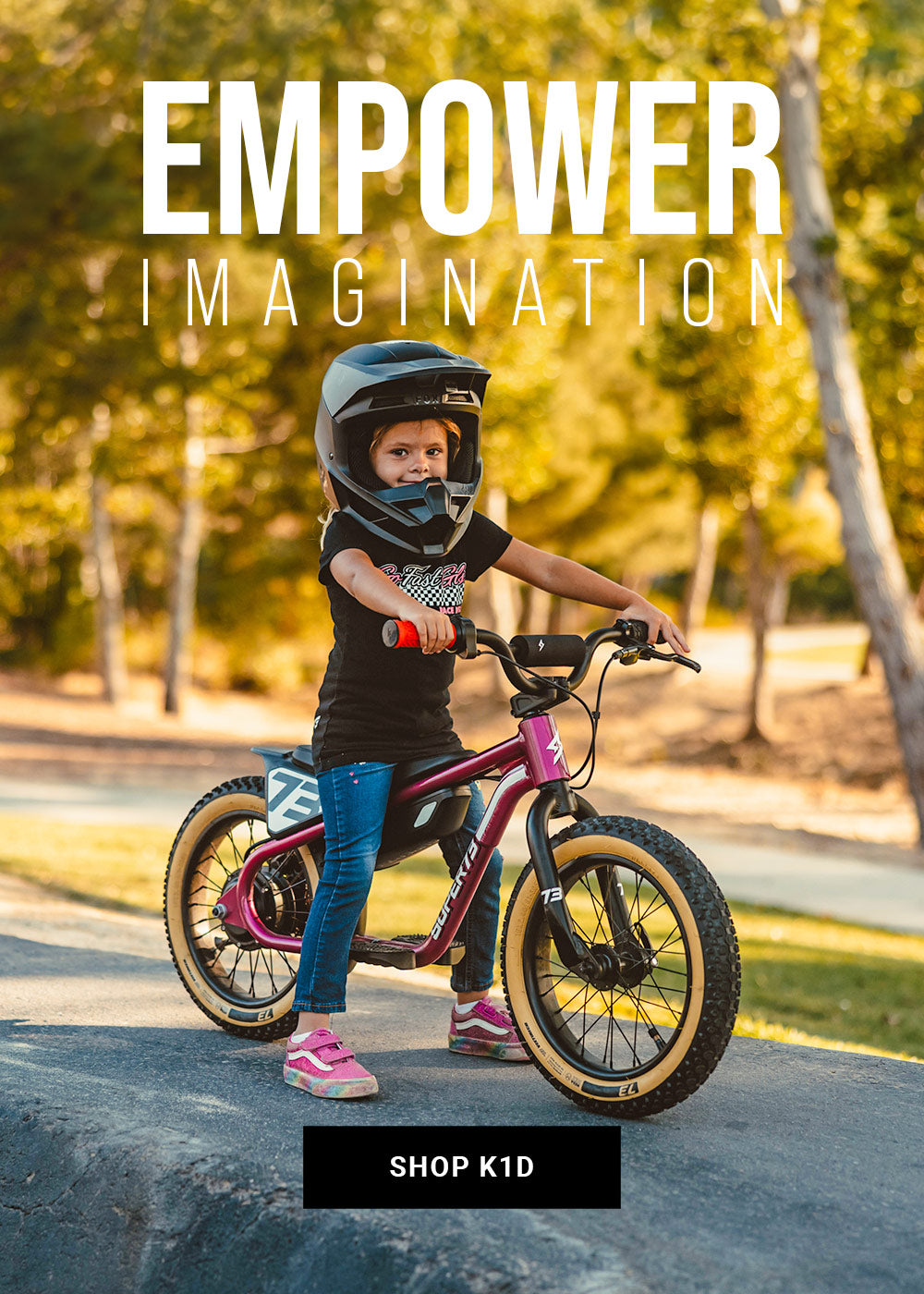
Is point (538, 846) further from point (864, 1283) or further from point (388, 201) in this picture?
point (388, 201)

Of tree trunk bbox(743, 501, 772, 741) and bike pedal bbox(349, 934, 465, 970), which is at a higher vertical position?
tree trunk bbox(743, 501, 772, 741)

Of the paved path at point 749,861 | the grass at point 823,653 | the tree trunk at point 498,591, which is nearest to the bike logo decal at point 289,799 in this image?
the paved path at point 749,861

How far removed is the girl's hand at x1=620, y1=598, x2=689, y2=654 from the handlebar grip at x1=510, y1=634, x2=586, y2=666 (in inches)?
7.8

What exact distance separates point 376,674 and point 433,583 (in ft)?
0.93

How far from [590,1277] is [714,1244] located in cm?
30

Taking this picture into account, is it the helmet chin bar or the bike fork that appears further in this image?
the helmet chin bar

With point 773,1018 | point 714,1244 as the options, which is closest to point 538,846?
point 714,1244

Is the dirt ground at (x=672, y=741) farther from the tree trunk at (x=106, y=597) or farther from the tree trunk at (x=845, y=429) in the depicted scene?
the tree trunk at (x=845, y=429)

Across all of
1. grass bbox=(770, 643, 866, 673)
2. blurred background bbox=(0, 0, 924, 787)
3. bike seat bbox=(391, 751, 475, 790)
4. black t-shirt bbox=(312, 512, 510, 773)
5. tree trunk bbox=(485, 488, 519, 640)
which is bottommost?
bike seat bbox=(391, 751, 475, 790)

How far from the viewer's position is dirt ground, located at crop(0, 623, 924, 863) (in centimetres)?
1503

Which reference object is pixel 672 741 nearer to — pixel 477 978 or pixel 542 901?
pixel 477 978

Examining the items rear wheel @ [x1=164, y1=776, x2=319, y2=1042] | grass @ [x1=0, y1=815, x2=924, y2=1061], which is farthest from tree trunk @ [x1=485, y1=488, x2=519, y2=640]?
rear wheel @ [x1=164, y1=776, x2=319, y2=1042]

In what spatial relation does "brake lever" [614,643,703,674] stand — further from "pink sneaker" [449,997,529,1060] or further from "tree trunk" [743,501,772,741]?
"tree trunk" [743,501,772,741]

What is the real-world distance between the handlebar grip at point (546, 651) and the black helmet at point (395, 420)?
34cm
